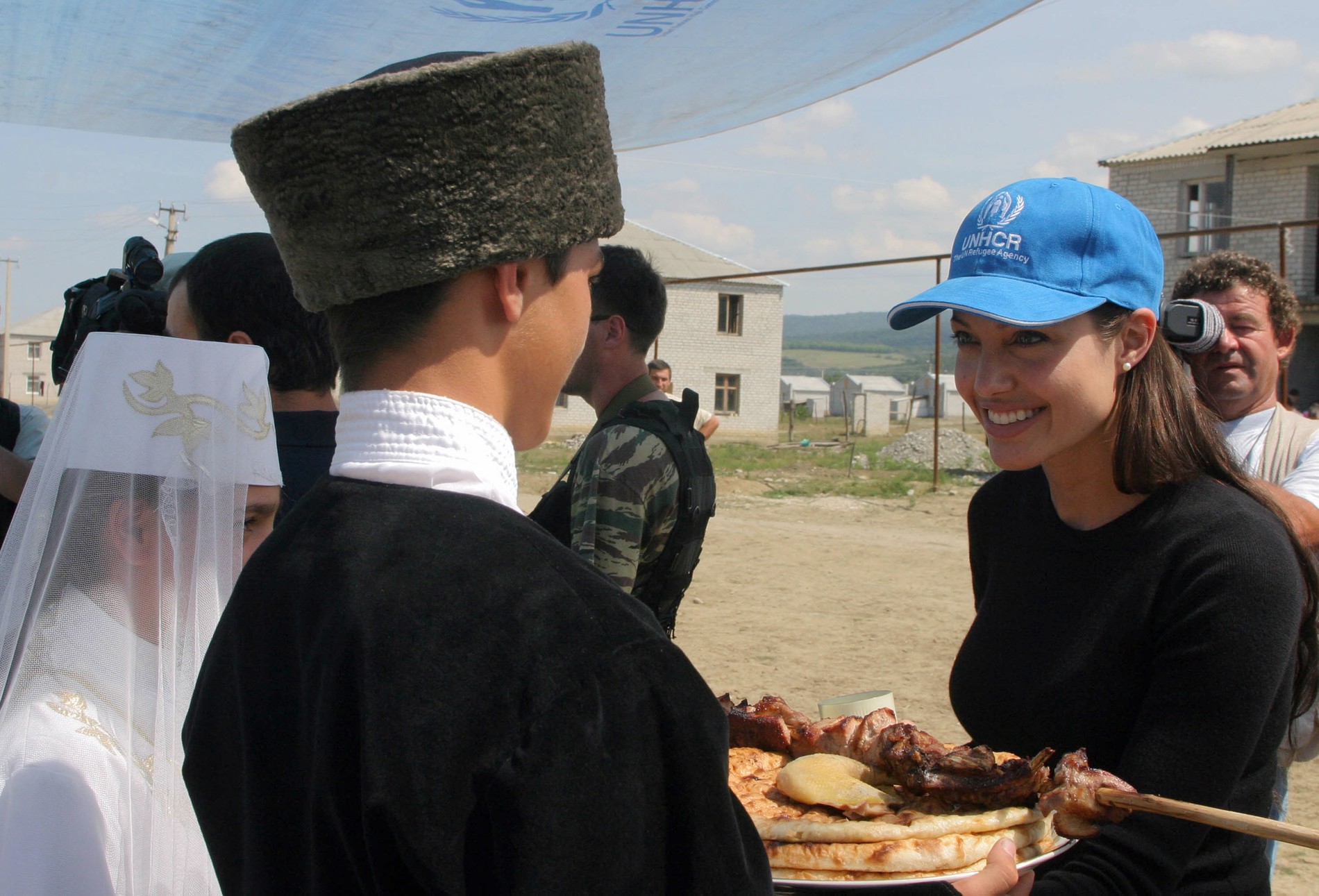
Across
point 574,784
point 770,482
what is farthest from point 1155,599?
point 770,482

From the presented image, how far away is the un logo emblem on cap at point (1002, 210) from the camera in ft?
6.04

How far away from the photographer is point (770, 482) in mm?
19438

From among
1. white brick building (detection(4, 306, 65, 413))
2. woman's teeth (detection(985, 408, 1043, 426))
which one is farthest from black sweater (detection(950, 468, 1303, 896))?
white brick building (detection(4, 306, 65, 413))

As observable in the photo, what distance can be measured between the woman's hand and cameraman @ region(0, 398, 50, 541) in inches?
103

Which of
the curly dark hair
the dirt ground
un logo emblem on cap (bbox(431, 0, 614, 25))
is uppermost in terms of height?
un logo emblem on cap (bbox(431, 0, 614, 25))

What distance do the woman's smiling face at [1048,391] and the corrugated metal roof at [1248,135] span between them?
32466 millimetres

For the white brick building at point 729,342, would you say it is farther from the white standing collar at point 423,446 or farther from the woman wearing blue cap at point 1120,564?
the white standing collar at point 423,446

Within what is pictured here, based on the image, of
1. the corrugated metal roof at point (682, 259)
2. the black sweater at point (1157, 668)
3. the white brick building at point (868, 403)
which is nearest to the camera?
the black sweater at point (1157, 668)

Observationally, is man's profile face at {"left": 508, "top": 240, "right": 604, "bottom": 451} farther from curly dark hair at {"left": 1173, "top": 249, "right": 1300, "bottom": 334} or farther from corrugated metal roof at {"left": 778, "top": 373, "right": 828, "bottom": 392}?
corrugated metal roof at {"left": 778, "top": 373, "right": 828, "bottom": 392}

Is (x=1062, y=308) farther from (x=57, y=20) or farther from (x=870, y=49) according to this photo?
(x=57, y=20)

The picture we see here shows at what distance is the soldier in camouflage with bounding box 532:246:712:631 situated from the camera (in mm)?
3346

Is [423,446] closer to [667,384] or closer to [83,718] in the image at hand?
[83,718]

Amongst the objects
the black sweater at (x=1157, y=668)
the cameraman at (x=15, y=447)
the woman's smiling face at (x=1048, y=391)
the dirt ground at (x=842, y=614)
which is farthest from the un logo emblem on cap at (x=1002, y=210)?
the dirt ground at (x=842, y=614)

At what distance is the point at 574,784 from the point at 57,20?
266 cm
